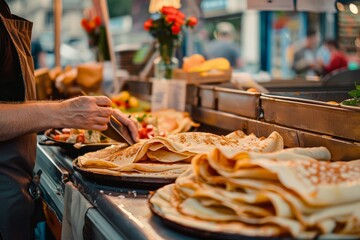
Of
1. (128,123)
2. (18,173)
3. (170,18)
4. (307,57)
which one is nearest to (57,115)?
(128,123)

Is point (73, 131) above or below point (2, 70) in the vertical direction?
below

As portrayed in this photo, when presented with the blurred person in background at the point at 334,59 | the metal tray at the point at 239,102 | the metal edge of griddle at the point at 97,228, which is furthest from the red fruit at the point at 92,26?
the blurred person in background at the point at 334,59

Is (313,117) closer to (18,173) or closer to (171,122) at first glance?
(18,173)

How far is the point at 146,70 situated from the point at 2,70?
2.73m

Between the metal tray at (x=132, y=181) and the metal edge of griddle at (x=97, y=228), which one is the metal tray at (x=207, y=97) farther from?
the metal edge of griddle at (x=97, y=228)

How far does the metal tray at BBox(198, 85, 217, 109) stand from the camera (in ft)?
10.8

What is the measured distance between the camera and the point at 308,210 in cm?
133

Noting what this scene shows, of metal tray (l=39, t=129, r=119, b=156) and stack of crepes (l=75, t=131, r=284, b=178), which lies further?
metal tray (l=39, t=129, r=119, b=156)

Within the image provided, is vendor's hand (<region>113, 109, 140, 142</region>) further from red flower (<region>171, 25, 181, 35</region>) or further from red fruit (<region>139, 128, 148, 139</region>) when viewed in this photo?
red flower (<region>171, 25, 181, 35</region>)

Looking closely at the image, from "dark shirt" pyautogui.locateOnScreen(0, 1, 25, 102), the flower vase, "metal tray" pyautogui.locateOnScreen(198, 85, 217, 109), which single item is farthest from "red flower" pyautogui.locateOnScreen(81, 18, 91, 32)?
"dark shirt" pyautogui.locateOnScreen(0, 1, 25, 102)

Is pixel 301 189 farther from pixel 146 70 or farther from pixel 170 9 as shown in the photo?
pixel 146 70

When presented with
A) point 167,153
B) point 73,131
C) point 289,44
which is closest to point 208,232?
point 167,153

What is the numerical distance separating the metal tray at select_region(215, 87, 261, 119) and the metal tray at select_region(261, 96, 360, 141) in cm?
7

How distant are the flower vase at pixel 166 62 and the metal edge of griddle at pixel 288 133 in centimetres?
77
